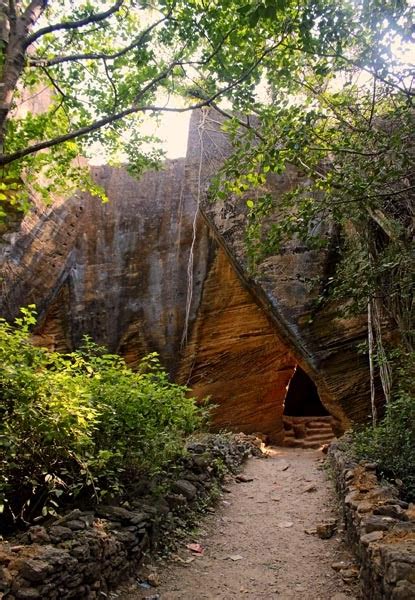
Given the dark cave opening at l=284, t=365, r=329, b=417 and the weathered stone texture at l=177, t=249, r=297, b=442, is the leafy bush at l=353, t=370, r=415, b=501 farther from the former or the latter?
the dark cave opening at l=284, t=365, r=329, b=417

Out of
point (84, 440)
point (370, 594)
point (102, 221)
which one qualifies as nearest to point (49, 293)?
point (102, 221)

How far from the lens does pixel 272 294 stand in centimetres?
1057

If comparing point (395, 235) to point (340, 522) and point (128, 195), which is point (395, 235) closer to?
point (340, 522)

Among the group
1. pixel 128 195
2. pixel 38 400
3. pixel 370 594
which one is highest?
pixel 128 195

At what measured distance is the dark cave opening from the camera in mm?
19359

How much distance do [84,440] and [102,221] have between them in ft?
33.7

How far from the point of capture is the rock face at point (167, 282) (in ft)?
38.9

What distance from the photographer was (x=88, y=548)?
338 cm

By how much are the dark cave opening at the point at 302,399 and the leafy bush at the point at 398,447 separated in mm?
13082

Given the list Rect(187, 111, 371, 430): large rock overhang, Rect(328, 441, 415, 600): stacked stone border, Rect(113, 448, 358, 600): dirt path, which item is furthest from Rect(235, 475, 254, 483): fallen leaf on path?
Rect(187, 111, 371, 430): large rock overhang

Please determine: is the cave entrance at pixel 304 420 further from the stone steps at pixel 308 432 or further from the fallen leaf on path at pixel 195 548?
the fallen leaf on path at pixel 195 548

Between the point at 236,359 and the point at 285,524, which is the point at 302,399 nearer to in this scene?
the point at 236,359

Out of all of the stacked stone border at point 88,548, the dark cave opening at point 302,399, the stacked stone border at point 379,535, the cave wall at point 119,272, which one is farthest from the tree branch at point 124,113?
the dark cave opening at point 302,399

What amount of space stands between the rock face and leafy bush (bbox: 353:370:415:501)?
487cm
